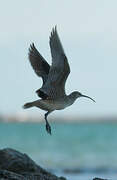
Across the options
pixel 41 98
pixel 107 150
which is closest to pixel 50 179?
pixel 41 98

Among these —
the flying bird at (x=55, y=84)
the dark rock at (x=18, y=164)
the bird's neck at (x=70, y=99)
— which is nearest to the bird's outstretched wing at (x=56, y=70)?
the flying bird at (x=55, y=84)

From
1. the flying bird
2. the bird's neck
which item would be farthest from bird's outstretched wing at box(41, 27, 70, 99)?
the bird's neck

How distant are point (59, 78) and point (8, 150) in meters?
1.65

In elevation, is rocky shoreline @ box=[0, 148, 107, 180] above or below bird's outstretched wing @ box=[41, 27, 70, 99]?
below

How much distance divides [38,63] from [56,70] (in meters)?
1.27

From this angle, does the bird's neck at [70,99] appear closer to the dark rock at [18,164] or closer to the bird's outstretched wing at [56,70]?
the bird's outstretched wing at [56,70]

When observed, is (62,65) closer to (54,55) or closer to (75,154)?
(54,55)

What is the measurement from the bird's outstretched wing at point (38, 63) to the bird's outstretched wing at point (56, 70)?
0.70m

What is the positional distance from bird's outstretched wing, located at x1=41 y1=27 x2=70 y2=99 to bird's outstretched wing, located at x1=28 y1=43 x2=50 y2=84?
699 millimetres

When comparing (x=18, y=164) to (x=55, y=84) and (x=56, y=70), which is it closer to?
(x=55, y=84)

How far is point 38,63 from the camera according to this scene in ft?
51.6

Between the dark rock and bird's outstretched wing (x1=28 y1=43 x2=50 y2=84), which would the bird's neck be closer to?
bird's outstretched wing (x1=28 y1=43 x2=50 y2=84)

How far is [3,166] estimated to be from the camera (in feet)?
43.9

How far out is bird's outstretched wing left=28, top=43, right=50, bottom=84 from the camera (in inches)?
607
